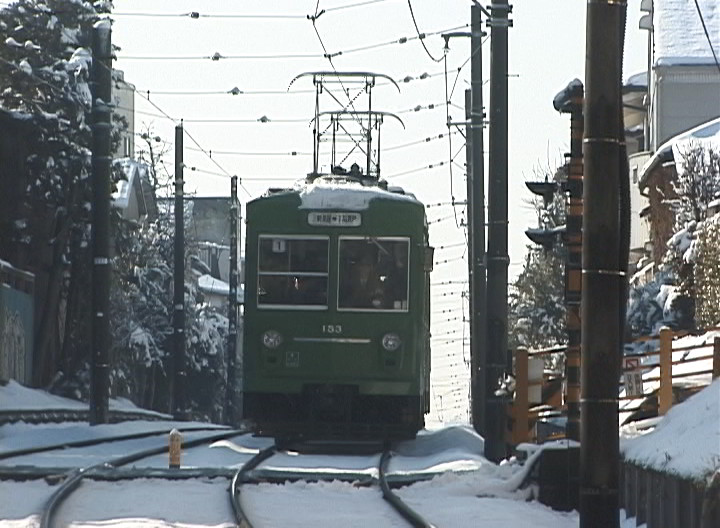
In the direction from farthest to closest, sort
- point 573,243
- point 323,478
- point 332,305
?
point 332,305 < point 323,478 < point 573,243

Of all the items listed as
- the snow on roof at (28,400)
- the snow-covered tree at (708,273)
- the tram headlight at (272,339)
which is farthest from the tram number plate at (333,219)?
the snow-covered tree at (708,273)

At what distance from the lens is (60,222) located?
50562mm

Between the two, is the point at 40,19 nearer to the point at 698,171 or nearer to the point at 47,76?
the point at 47,76

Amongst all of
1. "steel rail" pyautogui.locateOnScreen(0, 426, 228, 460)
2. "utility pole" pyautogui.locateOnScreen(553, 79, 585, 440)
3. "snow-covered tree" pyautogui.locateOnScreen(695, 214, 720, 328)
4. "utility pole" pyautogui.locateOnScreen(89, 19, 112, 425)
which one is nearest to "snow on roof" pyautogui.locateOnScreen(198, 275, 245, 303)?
"snow-covered tree" pyautogui.locateOnScreen(695, 214, 720, 328)

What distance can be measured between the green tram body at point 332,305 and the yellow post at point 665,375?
10.7 ft

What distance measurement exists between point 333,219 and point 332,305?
1152mm

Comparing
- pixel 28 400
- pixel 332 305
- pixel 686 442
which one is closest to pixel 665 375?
pixel 332 305

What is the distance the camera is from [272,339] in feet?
80.1

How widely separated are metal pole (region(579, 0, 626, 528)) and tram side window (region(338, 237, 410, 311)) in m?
13.5

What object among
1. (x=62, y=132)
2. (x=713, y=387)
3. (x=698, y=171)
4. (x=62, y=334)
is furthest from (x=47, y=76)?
(x=713, y=387)

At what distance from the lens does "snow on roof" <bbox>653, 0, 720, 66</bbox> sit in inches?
2584

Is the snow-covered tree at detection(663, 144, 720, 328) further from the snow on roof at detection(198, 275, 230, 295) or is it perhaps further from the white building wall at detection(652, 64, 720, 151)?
the snow on roof at detection(198, 275, 230, 295)

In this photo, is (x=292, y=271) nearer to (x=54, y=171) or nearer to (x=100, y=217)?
(x=100, y=217)

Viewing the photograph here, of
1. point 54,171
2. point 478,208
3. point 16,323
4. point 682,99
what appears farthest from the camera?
point 682,99
